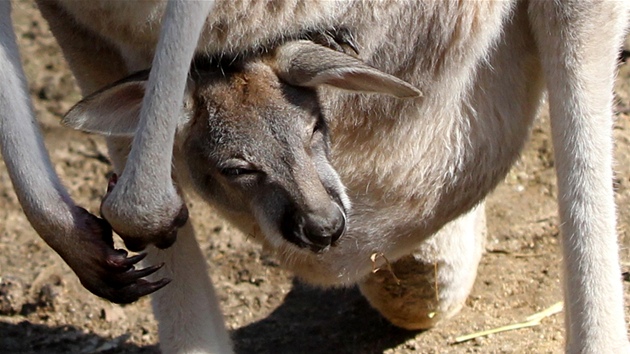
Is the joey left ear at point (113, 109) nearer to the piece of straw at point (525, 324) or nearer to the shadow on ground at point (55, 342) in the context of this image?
the shadow on ground at point (55, 342)


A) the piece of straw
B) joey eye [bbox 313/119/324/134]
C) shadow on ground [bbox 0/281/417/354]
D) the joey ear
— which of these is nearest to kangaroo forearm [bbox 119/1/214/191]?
the joey ear

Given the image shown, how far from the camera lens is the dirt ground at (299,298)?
4.58 metres

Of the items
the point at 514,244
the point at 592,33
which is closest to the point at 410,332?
the point at 514,244

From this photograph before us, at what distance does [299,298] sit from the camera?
493cm

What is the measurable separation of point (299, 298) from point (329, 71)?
1969 mm

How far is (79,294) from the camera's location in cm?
488

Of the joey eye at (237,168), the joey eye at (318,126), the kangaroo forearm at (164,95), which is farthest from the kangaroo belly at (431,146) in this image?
the kangaroo forearm at (164,95)

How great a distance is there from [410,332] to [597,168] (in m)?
1.49

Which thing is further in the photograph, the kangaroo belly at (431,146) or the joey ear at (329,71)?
the kangaroo belly at (431,146)

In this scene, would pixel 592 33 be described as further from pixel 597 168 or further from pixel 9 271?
pixel 9 271

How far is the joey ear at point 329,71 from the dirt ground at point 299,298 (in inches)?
58.2

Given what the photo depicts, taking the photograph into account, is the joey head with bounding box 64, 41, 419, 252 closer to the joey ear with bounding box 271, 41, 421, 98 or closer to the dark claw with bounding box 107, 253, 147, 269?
the joey ear with bounding box 271, 41, 421, 98

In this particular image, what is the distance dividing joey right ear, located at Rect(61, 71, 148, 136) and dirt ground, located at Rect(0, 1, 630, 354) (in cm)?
156

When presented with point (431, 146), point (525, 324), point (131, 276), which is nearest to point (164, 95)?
point (131, 276)
